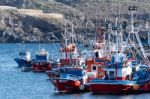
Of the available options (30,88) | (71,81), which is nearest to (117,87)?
(71,81)

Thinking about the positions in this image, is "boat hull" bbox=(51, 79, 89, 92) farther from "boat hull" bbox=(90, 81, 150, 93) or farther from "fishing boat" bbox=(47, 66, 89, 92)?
"boat hull" bbox=(90, 81, 150, 93)

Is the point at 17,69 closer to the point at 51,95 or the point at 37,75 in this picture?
the point at 37,75

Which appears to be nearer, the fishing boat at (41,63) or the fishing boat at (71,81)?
the fishing boat at (71,81)

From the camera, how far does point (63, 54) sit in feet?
359

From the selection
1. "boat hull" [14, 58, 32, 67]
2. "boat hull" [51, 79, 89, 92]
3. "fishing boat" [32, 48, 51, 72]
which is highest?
"boat hull" [51, 79, 89, 92]

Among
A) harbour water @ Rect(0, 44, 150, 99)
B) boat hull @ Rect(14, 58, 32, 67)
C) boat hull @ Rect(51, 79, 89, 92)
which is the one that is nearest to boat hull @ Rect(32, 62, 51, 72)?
harbour water @ Rect(0, 44, 150, 99)

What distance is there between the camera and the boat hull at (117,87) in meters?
83.3

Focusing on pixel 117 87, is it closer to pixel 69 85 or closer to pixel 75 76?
pixel 75 76

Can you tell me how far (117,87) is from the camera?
83312 millimetres

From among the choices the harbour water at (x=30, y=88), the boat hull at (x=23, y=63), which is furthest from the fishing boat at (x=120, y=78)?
the boat hull at (x=23, y=63)

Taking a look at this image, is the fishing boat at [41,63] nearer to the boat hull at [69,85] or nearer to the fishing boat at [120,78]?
the boat hull at [69,85]

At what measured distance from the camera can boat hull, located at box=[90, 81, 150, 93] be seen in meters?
83.3

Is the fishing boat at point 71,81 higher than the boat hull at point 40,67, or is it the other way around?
the fishing boat at point 71,81

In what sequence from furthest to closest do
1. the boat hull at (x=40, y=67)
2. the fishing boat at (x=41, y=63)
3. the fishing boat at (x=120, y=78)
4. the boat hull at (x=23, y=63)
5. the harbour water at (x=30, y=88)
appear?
→ the boat hull at (x=23, y=63)
the boat hull at (x=40, y=67)
the fishing boat at (x=41, y=63)
the fishing boat at (x=120, y=78)
the harbour water at (x=30, y=88)
